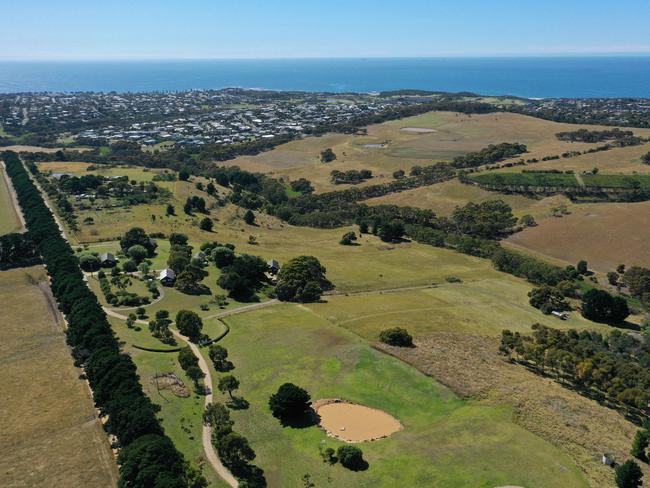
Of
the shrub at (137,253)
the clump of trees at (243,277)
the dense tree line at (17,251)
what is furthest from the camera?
the shrub at (137,253)

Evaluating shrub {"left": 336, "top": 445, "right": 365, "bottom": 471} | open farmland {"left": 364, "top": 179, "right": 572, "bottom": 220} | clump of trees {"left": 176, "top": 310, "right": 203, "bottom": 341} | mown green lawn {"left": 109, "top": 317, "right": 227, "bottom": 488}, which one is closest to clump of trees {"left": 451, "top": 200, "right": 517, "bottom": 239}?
open farmland {"left": 364, "top": 179, "right": 572, "bottom": 220}

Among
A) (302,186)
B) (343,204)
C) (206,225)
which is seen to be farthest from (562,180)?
(206,225)

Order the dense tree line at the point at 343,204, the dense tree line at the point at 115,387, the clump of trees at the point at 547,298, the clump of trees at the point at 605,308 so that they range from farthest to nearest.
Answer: the dense tree line at the point at 343,204
the clump of trees at the point at 547,298
the clump of trees at the point at 605,308
the dense tree line at the point at 115,387

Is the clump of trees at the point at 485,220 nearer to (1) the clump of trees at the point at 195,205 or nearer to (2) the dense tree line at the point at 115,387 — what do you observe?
(1) the clump of trees at the point at 195,205

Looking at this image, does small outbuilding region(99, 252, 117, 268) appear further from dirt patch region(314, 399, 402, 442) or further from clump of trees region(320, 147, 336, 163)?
clump of trees region(320, 147, 336, 163)

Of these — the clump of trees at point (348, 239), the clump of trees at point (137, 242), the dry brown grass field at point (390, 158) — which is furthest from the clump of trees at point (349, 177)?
the clump of trees at point (137, 242)

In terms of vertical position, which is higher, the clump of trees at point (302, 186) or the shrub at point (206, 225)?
the clump of trees at point (302, 186)

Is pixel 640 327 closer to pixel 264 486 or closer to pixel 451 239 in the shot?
pixel 451 239

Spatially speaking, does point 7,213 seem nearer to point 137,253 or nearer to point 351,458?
point 137,253
